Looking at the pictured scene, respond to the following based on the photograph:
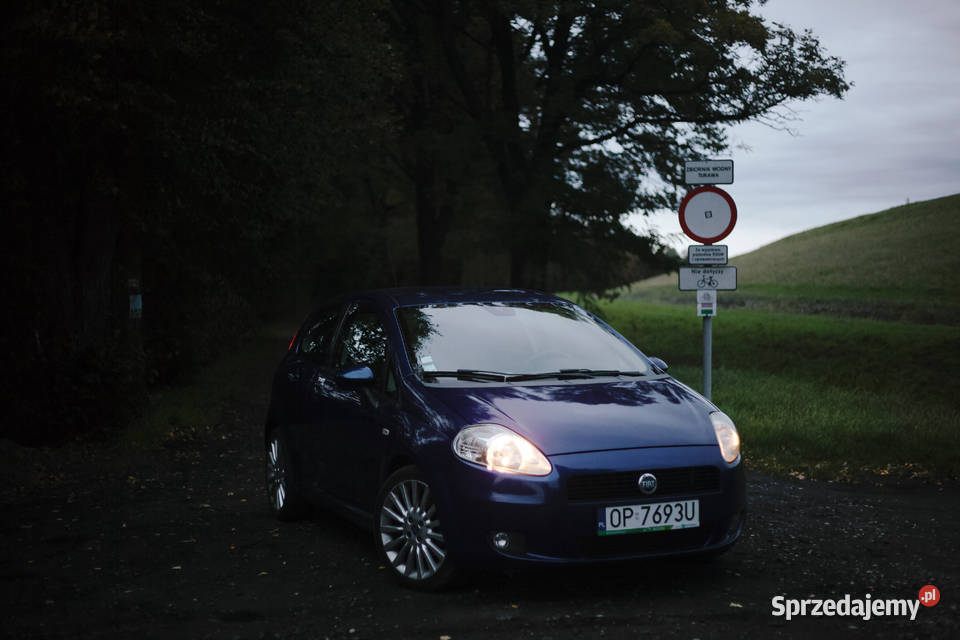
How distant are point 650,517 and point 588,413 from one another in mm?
662

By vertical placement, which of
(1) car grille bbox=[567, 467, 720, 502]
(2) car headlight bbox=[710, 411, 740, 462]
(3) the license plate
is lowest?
Result: (3) the license plate

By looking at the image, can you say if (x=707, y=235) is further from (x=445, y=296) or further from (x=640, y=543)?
(x=640, y=543)

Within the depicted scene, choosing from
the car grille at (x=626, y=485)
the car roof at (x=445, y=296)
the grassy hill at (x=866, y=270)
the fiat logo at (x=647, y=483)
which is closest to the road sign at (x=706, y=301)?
the car roof at (x=445, y=296)

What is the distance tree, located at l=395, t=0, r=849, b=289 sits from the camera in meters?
21.4

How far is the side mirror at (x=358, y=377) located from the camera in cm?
627

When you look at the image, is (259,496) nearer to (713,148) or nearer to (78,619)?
(78,619)

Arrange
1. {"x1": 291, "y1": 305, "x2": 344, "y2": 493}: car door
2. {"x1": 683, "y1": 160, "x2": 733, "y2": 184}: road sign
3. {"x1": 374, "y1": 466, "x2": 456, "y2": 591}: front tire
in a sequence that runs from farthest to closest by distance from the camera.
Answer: {"x1": 683, "y1": 160, "x2": 733, "y2": 184}: road sign, {"x1": 291, "y1": 305, "x2": 344, "y2": 493}: car door, {"x1": 374, "y1": 466, "x2": 456, "y2": 591}: front tire

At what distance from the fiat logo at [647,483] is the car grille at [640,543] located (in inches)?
9.1

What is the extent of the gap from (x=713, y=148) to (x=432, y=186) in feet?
27.2

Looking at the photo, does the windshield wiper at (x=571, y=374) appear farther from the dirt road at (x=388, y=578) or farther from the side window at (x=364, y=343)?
the dirt road at (x=388, y=578)

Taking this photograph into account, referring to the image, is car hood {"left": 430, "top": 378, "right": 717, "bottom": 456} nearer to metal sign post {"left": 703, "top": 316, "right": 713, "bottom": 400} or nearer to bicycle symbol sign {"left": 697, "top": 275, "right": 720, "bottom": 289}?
metal sign post {"left": 703, "top": 316, "right": 713, "bottom": 400}

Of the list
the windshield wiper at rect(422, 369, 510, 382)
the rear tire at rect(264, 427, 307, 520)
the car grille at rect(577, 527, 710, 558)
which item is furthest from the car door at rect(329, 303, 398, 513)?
the car grille at rect(577, 527, 710, 558)

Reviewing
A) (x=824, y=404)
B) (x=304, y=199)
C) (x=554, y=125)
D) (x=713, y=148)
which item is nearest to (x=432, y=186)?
(x=554, y=125)

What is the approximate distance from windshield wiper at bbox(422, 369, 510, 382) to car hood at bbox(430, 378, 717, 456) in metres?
0.17
